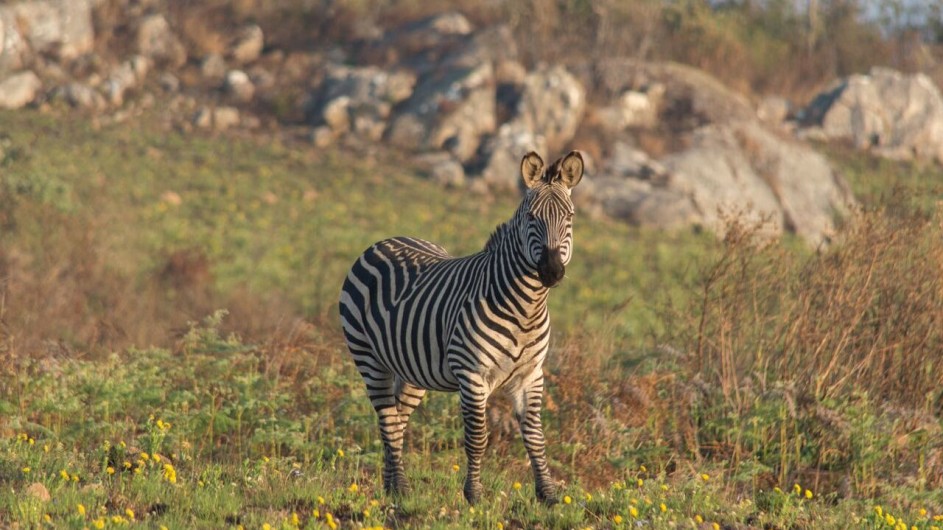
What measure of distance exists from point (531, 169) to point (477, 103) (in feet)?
113

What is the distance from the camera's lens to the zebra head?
24.1 feet

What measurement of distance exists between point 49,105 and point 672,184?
2296 centimetres

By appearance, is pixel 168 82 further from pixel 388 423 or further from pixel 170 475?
pixel 170 475

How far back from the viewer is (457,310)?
323 inches

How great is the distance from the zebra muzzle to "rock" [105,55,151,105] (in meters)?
36.8

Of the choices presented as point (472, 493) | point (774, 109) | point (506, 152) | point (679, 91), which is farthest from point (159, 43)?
point (472, 493)

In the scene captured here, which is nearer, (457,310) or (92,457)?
(457,310)

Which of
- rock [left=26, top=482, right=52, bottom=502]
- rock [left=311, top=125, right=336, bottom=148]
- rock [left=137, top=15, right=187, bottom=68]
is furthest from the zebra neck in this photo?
rock [left=137, top=15, right=187, bottom=68]

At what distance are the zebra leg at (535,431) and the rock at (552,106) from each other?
3417cm

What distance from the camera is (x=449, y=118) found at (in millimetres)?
41250

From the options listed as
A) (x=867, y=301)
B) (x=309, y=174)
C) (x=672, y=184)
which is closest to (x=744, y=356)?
(x=867, y=301)

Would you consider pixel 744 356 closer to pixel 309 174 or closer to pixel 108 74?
pixel 309 174

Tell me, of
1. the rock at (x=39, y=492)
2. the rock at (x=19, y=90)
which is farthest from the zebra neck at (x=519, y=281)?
the rock at (x=19, y=90)

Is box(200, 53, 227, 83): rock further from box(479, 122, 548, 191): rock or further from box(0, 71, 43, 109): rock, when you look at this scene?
box(479, 122, 548, 191): rock
